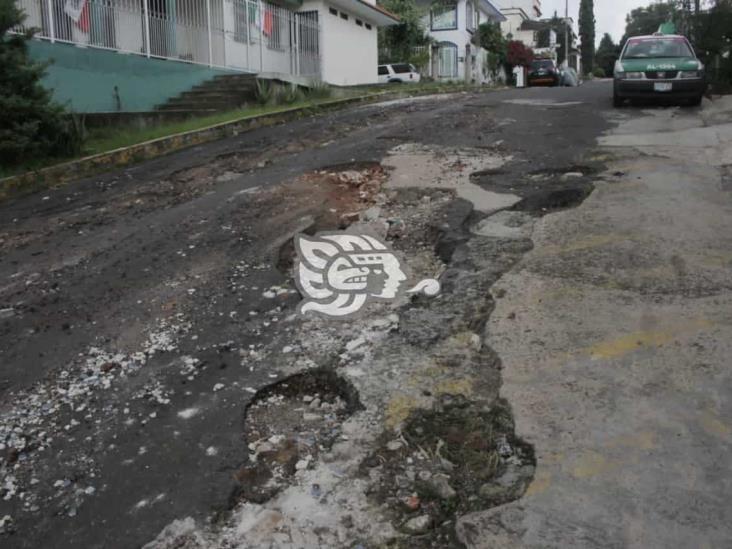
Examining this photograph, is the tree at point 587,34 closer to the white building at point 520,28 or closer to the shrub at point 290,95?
the white building at point 520,28

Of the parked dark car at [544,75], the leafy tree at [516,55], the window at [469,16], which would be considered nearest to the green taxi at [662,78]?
the parked dark car at [544,75]

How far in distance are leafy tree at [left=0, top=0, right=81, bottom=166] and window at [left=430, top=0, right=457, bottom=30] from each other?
109 feet

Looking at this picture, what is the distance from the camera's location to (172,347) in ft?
Answer: 14.9

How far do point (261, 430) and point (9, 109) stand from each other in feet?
24.1

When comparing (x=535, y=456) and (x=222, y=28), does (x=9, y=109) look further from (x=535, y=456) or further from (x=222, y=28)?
(x=222, y=28)

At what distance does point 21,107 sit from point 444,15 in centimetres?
3425

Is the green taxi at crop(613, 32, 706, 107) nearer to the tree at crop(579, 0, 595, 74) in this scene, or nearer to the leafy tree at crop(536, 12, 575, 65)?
the leafy tree at crop(536, 12, 575, 65)

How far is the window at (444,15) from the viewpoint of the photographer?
130ft

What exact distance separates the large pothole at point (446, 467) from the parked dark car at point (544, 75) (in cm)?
3596

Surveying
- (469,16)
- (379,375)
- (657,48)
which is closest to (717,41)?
(657,48)

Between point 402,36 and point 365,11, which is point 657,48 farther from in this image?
point 402,36

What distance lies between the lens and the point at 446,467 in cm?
326

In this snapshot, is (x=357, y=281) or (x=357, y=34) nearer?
(x=357, y=281)

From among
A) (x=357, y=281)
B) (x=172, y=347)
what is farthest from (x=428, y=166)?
(x=172, y=347)
